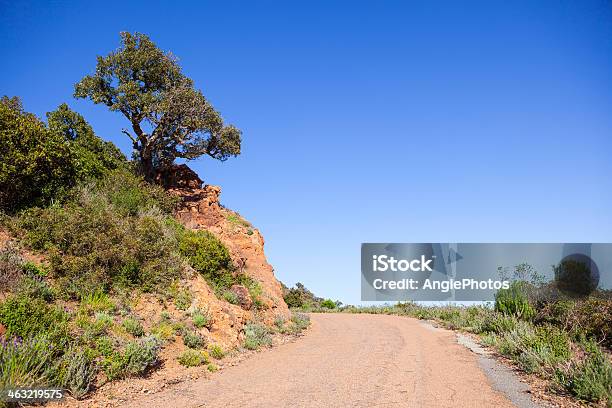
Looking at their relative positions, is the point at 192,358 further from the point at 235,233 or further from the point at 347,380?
the point at 235,233

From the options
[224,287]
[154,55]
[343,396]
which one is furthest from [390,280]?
[343,396]

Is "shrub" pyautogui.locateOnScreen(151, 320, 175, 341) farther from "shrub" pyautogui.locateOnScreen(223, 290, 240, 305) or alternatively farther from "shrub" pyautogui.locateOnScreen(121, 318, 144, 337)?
"shrub" pyautogui.locateOnScreen(223, 290, 240, 305)

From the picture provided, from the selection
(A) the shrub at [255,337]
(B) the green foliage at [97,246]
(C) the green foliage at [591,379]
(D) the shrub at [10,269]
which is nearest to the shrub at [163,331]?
(B) the green foliage at [97,246]

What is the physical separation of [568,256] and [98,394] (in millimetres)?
24357

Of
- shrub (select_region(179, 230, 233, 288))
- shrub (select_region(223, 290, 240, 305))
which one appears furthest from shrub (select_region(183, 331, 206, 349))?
shrub (select_region(179, 230, 233, 288))

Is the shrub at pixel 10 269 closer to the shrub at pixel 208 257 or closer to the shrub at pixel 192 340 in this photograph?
the shrub at pixel 192 340

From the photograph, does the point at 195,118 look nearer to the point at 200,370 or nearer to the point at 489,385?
the point at 200,370

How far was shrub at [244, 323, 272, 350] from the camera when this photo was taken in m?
14.1

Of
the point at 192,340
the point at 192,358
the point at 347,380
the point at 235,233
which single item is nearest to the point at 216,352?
the point at 192,340

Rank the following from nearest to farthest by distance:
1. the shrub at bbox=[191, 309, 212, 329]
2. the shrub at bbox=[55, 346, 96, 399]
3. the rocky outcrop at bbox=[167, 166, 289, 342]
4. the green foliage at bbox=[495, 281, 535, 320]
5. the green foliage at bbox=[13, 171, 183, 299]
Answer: the shrub at bbox=[55, 346, 96, 399] < the green foliage at bbox=[13, 171, 183, 299] < the shrub at bbox=[191, 309, 212, 329] < the rocky outcrop at bbox=[167, 166, 289, 342] < the green foliage at bbox=[495, 281, 535, 320]

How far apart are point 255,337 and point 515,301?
12.9m

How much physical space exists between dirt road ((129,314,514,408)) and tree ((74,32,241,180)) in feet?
47.6

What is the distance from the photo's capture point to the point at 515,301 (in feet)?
67.1

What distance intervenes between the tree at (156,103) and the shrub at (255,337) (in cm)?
1286
